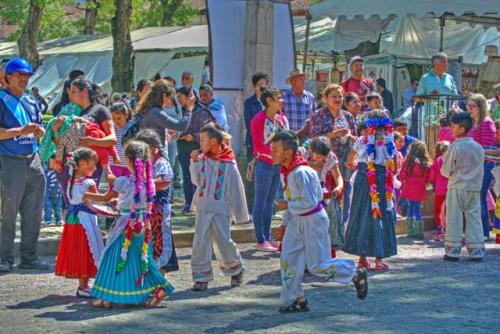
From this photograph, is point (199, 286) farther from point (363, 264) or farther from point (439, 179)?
point (439, 179)

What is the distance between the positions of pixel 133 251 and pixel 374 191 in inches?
116

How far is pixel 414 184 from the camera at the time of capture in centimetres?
1411

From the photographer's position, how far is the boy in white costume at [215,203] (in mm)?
10039

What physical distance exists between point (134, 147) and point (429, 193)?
23.4ft

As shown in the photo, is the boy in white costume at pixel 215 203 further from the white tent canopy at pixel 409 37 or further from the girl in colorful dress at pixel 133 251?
the white tent canopy at pixel 409 37

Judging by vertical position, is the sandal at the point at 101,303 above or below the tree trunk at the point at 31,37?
below

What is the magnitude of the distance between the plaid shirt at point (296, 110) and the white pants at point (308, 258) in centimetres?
503

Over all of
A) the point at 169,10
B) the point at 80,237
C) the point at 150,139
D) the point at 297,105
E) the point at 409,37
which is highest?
the point at 169,10

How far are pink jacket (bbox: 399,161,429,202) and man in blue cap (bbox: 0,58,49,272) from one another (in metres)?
5.14

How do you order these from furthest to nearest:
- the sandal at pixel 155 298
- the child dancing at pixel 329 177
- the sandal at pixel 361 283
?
the child dancing at pixel 329 177, the sandal at pixel 155 298, the sandal at pixel 361 283

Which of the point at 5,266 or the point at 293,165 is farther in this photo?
the point at 5,266

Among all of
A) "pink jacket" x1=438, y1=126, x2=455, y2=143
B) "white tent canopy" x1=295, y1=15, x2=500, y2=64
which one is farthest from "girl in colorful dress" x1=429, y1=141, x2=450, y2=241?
Answer: "white tent canopy" x1=295, y1=15, x2=500, y2=64

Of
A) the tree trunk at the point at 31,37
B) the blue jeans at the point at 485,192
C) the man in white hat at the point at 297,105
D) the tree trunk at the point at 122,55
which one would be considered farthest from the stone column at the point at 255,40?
the tree trunk at the point at 31,37

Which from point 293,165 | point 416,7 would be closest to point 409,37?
point 416,7
